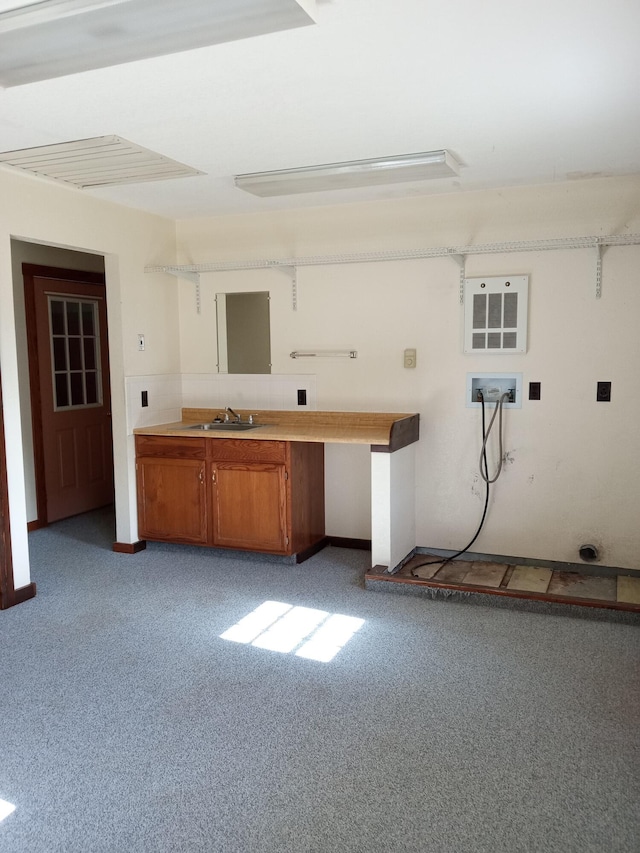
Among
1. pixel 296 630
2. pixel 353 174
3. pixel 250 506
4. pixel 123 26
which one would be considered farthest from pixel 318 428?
pixel 123 26

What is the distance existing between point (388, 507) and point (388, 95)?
225 cm

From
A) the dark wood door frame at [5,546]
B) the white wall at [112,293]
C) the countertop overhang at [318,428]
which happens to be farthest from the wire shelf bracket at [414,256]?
the dark wood door frame at [5,546]

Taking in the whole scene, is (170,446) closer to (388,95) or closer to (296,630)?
(296,630)

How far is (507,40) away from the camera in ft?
7.32

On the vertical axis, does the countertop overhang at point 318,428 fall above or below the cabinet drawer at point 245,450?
above

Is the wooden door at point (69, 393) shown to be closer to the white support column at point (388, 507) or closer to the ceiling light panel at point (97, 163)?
the ceiling light panel at point (97, 163)

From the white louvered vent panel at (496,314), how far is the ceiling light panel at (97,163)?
5.91 feet

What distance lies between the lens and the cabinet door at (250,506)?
4.45 meters

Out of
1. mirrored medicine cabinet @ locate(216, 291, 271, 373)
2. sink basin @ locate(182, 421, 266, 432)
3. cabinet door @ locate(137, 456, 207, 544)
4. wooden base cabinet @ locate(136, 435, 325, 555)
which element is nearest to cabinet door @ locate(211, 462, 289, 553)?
wooden base cabinet @ locate(136, 435, 325, 555)

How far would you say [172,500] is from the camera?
15.7 feet

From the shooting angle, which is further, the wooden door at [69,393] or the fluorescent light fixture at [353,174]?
the wooden door at [69,393]

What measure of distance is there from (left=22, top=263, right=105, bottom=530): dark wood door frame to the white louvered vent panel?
3.27 m

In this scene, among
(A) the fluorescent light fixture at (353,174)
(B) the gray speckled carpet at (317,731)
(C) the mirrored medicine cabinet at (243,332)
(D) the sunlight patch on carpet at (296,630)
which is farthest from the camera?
(C) the mirrored medicine cabinet at (243,332)

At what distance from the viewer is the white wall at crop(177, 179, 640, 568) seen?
410cm
